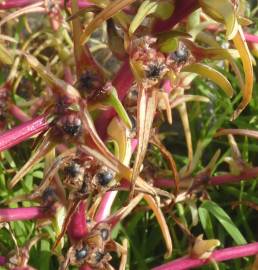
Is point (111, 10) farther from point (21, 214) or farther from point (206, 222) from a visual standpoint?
point (206, 222)

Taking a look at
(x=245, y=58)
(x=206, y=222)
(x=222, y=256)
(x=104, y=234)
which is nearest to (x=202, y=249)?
(x=222, y=256)

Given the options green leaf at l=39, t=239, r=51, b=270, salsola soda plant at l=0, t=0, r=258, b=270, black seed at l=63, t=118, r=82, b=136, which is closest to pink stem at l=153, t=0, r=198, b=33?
salsola soda plant at l=0, t=0, r=258, b=270

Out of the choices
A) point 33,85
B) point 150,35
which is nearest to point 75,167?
point 150,35

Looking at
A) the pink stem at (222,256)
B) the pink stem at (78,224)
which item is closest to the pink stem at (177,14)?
the pink stem at (78,224)

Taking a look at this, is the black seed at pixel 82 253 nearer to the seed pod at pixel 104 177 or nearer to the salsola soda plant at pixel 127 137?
the salsola soda plant at pixel 127 137

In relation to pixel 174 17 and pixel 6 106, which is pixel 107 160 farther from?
pixel 6 106

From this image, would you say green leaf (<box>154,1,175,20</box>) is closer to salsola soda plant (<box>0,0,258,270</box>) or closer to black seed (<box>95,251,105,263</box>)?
salsola soda plant (<box>0,0,258,270</box>)
